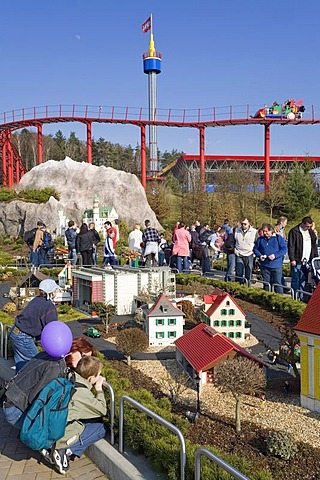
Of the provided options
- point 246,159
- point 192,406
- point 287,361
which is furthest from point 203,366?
point 246,159

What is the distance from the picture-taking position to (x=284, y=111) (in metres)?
38.8

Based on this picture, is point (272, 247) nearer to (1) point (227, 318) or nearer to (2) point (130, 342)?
(1) point (227, 318)

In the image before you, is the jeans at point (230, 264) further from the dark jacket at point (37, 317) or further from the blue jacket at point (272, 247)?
the dark jacket at point (37, 317)

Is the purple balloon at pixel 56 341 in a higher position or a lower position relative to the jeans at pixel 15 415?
higher

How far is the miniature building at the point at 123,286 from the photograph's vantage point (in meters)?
11.4

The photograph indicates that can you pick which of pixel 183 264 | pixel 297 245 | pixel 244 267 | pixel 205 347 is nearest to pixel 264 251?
pixel 297 245

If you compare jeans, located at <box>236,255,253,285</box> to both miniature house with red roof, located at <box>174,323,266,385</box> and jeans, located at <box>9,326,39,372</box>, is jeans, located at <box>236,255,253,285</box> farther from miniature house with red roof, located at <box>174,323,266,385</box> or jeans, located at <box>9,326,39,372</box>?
jeans, located at <box>9,326,39,372</box>

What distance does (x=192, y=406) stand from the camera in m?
6.27

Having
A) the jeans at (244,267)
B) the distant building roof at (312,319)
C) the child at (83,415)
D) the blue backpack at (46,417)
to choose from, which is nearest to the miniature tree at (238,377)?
the distant building roof at (312,319)

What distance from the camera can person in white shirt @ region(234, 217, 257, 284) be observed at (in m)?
13.4

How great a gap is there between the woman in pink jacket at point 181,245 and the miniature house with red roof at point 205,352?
8020 mm

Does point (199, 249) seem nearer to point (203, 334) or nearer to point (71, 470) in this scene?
point (203, 334)

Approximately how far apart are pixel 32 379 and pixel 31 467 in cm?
93

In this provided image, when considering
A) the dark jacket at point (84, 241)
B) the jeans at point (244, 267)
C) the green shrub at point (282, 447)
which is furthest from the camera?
the dark jacket at point (84, 241)
